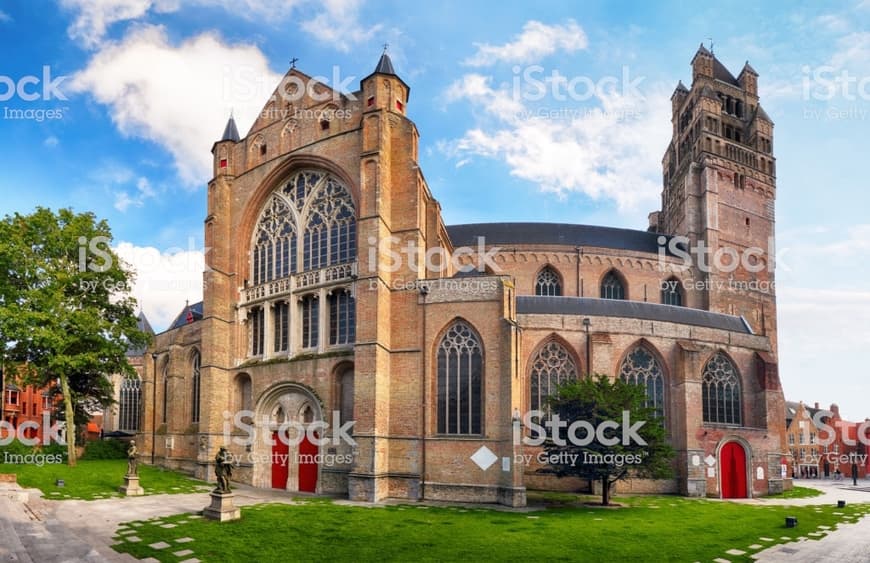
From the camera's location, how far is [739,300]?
43.9 meters

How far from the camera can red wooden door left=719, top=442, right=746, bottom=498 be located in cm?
3086

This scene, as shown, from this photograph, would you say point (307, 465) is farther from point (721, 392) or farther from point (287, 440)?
point (721, 392)

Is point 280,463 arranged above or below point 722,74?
below

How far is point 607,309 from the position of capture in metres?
32.5

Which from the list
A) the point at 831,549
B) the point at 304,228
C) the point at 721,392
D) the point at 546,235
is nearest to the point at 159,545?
the point at 304,228

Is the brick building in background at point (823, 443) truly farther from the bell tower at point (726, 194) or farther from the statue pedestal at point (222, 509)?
the statue pedestal at point (222, 509)

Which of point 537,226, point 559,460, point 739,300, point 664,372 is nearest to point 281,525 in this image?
point 559,460

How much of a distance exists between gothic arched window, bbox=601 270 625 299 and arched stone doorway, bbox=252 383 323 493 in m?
23.6

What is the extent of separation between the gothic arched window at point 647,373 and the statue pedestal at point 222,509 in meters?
19.4

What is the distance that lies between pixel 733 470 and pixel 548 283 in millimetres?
16293

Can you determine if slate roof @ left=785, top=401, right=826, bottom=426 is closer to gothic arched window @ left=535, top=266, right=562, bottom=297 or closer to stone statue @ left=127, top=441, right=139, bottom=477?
gothic arched window @ left=535, top=266, right=562, bottom=297

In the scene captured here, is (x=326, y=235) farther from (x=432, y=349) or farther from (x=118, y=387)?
(x=118, y=387)

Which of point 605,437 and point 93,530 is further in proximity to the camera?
point 605,437

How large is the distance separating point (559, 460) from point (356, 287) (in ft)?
33.8
